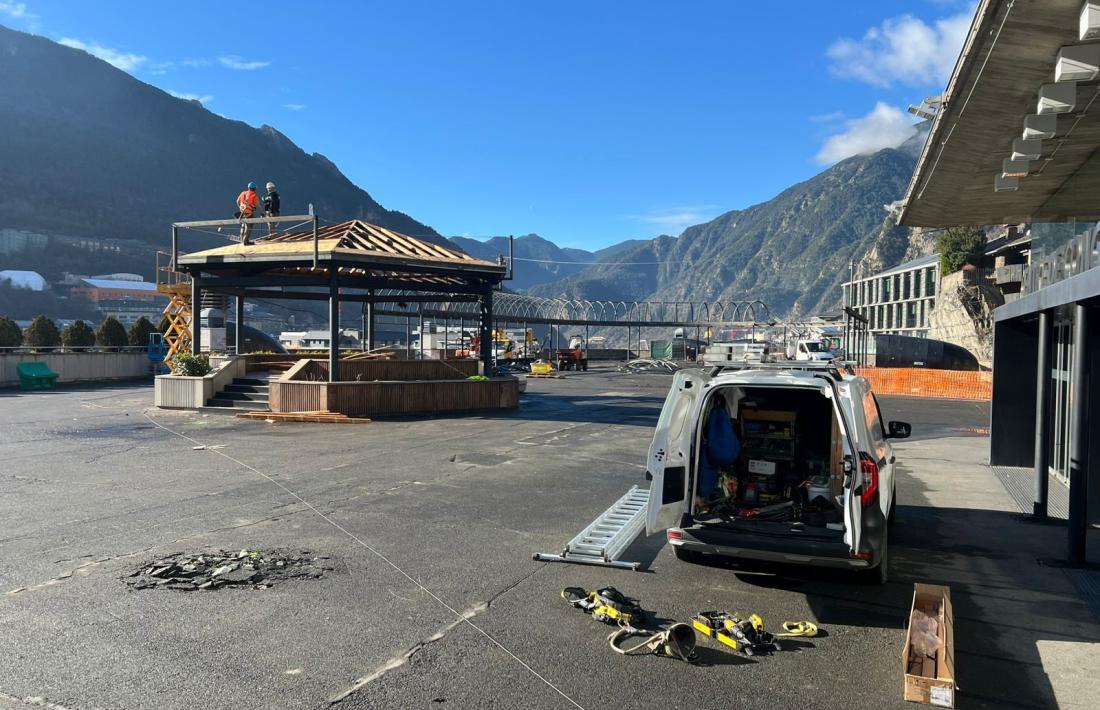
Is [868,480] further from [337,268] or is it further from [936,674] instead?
[337,268]

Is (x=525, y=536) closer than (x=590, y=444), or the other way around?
(x=525, y=536)

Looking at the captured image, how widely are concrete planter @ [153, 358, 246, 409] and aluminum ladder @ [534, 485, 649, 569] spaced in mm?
15361

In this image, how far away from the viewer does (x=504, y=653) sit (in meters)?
4.87

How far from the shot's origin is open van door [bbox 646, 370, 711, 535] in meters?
6.12

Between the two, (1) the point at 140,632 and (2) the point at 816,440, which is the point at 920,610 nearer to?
(2) the point at 816,440

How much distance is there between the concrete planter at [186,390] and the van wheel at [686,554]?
17.8 meters

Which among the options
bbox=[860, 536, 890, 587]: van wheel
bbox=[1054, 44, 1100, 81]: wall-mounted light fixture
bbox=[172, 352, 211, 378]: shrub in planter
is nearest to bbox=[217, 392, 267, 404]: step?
bbox=[172, 352, 211, 378]: shrub in planter

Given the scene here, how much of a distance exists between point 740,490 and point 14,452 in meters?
13.1

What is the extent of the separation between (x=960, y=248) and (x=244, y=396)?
52.4m

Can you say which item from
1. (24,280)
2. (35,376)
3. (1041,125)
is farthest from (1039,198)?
(24,280)

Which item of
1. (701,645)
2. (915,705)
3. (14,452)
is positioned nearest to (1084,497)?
(915,705)

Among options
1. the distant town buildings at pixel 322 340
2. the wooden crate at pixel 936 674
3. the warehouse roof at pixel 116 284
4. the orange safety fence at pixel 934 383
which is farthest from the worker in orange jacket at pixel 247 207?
the warehouse roof at pixel 116 284

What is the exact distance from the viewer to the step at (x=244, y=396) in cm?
2058

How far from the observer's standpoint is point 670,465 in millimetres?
6168
